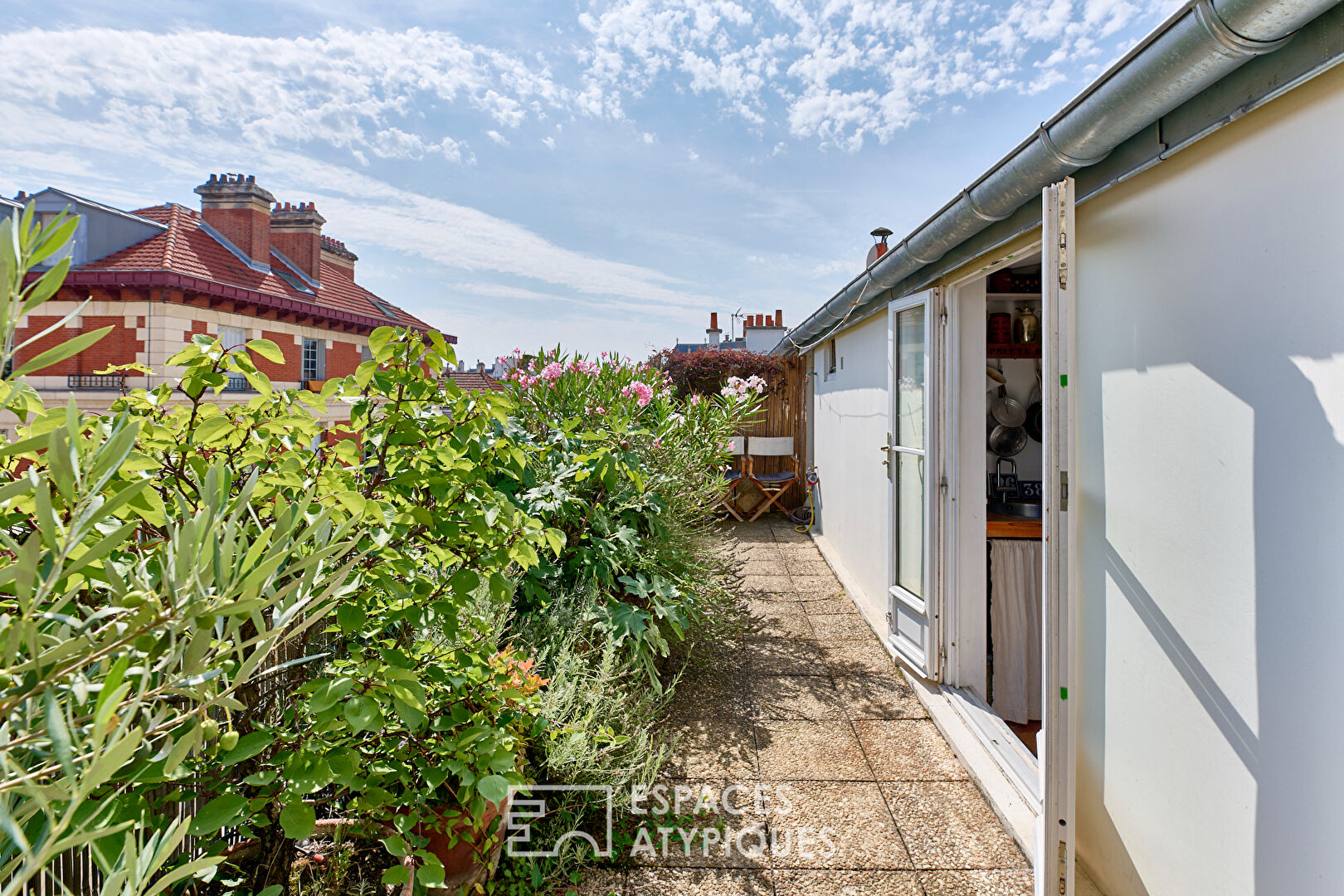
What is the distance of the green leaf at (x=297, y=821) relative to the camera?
1.20 metres

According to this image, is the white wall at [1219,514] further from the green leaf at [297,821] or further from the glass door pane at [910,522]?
the green leaf at [297,821]

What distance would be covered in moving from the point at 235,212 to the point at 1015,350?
17.3 metres

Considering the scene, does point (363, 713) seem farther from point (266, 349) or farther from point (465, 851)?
point (465, 851)

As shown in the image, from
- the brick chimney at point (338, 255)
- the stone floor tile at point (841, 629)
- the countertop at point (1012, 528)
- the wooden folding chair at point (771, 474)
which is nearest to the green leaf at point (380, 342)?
the countertop at point (1012, 528)

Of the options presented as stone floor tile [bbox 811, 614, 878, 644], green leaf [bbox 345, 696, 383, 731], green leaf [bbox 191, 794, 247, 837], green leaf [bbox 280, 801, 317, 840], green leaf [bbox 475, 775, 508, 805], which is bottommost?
stone floor tile [bbox 811, 614, 878, 644]

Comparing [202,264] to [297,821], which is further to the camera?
[202,264]

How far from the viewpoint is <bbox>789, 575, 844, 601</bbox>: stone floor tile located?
5.41 m

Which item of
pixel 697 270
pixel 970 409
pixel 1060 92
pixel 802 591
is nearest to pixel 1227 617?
pixel 1060 92

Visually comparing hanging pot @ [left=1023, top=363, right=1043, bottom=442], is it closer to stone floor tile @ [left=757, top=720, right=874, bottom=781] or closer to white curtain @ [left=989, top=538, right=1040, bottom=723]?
white curtain @ [left=989, top=538, right=1040, bottom=723]

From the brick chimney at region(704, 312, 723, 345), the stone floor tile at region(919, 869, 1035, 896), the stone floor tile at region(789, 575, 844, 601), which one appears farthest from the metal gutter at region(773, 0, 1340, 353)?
the brick chimney at region(704, 312, 723, 345)

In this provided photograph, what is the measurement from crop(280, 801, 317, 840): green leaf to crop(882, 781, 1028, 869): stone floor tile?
2046 millimetres

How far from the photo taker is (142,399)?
149 centimetres

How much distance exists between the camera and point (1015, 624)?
3482mm

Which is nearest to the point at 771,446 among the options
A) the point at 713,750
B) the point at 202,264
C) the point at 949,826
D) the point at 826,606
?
the point at 826,606
